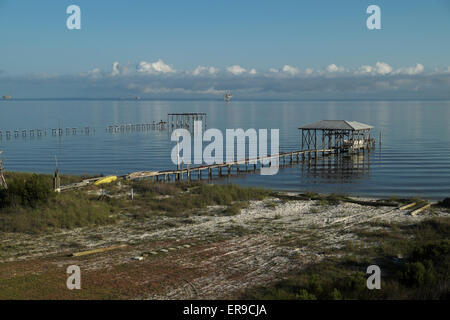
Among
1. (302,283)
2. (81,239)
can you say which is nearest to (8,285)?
(81,239)

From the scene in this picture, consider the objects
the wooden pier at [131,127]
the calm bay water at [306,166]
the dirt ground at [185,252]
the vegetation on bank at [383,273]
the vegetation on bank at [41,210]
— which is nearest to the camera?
the vegetation on bank at [383,273]

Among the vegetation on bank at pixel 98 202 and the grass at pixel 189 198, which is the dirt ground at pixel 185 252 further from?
the grass at pixel 189 198

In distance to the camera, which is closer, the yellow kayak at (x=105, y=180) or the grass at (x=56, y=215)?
the grass at (x=56, y=215)

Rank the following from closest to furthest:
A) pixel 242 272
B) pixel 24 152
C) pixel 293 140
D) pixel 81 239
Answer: pixel 242 272, pixel 81 239, pixel 24 152, pixel 293 140

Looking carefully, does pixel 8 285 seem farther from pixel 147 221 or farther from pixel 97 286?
pixel 147 221

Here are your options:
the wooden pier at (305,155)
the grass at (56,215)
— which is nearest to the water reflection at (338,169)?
the wooden pier at (305,155)

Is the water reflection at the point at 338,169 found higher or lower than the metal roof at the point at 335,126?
lower
